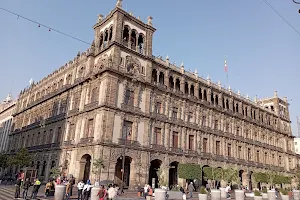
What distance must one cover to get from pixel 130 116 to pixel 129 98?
2.20m

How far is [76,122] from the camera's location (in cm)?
3112

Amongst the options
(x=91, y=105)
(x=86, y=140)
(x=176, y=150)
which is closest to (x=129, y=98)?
(x=91, y=105)

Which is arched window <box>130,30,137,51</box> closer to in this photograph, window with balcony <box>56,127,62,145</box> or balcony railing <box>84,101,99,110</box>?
balcony railing <box>84,101,99,110</box>

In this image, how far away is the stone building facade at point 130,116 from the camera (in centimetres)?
2762

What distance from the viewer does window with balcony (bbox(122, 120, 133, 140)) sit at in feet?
91.9

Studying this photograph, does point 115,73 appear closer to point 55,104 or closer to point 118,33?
point 118,33

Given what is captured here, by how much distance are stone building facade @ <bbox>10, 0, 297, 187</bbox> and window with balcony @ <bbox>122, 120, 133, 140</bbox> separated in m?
0.11

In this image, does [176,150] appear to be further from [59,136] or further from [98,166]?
[59,136]

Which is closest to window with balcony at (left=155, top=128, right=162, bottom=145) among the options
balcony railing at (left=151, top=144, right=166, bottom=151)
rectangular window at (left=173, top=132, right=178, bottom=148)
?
balcony railing at (left=151, top=144, right=166, bottom=151)

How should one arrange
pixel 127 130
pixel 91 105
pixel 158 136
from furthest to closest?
pixel 158 136 → pixel 91 105 → pixel 127 130

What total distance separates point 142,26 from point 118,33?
492 centimetres

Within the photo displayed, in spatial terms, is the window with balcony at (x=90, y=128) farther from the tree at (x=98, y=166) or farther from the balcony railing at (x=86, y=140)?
the tree at (x=98, y=166)

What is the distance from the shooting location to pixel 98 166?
24.1 m

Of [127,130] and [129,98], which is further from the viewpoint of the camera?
[129,98]
